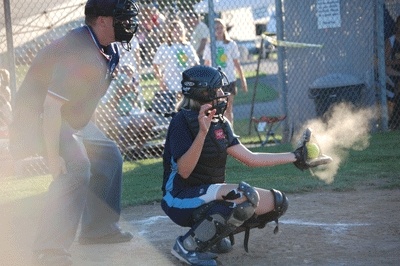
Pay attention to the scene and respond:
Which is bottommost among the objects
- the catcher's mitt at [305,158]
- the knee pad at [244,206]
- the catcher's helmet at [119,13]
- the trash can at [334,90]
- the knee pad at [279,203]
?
the trash can at [334,90]

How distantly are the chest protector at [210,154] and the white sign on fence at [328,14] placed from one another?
745cm

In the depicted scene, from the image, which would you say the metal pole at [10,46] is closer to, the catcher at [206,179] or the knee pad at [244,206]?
the catcher at [206,179]

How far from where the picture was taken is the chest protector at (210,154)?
5.62 metres

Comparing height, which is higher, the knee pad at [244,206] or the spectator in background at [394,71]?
the knee pad at [244,206]

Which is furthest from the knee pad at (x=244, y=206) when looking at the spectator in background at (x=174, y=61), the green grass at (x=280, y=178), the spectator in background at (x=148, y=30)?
the spectator in background at (x=148, y=30)

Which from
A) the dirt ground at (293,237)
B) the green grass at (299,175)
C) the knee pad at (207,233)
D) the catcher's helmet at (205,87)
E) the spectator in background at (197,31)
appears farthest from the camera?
the spectator in background at (197,31)

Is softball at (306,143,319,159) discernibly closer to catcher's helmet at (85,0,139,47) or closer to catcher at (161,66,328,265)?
catcher at (161,66,328,265)

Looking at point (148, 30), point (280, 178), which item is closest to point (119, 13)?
point (280, 178)

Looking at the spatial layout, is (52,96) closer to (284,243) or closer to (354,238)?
(284,243)

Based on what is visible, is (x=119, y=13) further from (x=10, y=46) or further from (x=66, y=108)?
(x=10, y=46)

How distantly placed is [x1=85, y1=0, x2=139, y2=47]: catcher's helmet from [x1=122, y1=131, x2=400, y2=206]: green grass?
2776 mm

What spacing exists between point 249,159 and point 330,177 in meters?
2.85

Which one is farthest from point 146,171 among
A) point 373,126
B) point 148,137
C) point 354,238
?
point 354,238

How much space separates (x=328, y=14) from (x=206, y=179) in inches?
303
